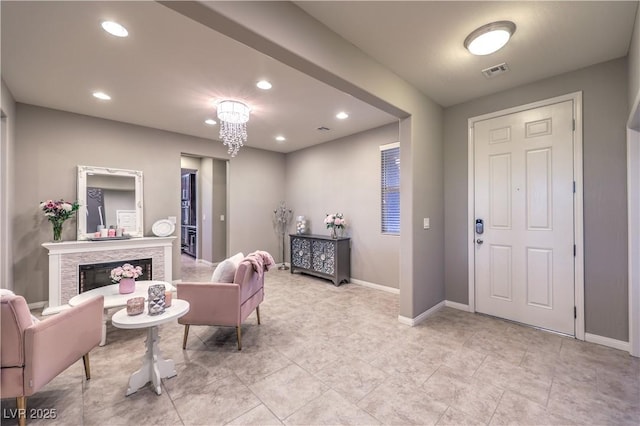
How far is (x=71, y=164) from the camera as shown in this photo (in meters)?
4.05

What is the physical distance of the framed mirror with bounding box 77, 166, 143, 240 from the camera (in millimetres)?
4082

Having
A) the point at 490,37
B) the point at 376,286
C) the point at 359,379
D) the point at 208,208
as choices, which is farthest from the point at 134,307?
the point at 208,208

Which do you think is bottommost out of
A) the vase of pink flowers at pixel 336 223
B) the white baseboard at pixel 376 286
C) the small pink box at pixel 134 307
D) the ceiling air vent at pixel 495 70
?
the white baseboard at pixel 376 286

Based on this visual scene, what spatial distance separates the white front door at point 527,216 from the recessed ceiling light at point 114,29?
3766 mm

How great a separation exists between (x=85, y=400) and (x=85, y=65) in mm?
2919

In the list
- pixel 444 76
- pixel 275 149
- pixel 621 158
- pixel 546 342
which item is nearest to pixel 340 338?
pixel 546 342

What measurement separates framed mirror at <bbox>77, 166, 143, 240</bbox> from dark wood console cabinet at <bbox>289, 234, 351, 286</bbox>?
2.80 m

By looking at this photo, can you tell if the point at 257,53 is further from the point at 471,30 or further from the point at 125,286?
the point at 125,286

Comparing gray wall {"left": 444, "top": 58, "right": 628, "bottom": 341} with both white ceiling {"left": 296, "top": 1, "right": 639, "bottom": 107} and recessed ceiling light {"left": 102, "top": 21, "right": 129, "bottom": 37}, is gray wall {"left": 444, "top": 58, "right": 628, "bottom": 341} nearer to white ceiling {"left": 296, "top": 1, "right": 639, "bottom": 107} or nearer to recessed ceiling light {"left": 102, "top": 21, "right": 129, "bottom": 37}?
white ceiling {"left": 296, "top": 1, "right": 639, "bottom": 107}

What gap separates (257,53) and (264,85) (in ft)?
2.09

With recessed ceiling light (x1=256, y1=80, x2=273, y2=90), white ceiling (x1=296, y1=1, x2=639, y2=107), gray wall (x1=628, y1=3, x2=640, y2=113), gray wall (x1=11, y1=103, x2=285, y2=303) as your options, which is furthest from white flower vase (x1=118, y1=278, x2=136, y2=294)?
gray wall (x1=628, y1=3, x2=640, y2=113)

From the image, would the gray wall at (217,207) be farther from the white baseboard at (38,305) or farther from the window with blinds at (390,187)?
the window with blinds at (390,187)

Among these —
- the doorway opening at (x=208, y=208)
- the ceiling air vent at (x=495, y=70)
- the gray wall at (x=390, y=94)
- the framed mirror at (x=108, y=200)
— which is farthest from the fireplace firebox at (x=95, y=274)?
the ceiling air vent at (x=495, y=70)

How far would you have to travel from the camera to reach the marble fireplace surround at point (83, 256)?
145 inches
